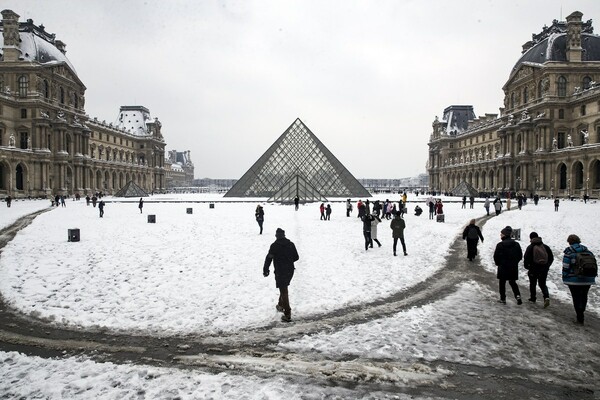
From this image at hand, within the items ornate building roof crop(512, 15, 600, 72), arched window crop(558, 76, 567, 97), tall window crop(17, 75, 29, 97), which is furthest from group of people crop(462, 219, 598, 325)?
tall window crop(17, 75, 29, 97)

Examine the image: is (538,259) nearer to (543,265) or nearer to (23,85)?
(543,265)

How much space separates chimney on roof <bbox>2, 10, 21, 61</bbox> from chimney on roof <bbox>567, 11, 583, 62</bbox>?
61.2 m

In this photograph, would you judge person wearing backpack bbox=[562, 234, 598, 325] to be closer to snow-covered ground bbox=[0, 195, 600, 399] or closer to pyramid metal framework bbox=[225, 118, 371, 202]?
snow-covered ground bbox=[0, 195, 600, 399]

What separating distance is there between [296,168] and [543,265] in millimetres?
38114

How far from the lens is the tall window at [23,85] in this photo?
4331 centimetres

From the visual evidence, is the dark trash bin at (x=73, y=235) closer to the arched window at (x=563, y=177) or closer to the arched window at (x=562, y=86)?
the arched window at (x=563, y=177)

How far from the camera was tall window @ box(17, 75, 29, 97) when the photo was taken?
142 ft

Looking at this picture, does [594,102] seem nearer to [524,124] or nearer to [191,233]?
[524,124]

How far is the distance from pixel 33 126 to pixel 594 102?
2342 inches

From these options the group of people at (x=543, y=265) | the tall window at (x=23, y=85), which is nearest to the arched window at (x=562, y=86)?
the group of people at (x=543, y=265)

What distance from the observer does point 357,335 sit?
16.4 ft

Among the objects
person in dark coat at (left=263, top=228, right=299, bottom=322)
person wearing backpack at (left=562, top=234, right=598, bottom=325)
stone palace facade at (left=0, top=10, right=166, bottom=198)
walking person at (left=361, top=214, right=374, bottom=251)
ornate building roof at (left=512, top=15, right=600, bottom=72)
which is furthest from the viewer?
ornate building roof at (left=512, top=15, right=600, bottom=72)

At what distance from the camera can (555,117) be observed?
43344 millimetres

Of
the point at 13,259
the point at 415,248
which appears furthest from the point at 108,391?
the point at 415,248
